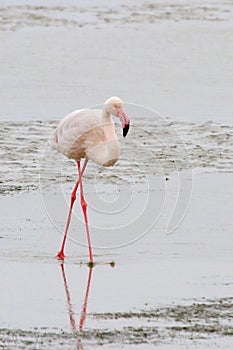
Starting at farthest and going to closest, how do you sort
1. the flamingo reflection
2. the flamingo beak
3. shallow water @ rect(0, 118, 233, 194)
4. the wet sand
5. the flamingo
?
shallow water @ rect(0, 118, 233, 194), the flamingo, the flamingo beak, the flamingo reflection, the wet sand

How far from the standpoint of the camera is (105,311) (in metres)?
8.89

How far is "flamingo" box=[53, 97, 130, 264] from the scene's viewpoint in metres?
11.2

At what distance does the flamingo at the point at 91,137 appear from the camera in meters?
11.2

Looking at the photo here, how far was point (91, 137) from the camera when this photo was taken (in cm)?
1181

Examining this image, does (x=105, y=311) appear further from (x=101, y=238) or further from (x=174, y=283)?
(x=101, y=238)

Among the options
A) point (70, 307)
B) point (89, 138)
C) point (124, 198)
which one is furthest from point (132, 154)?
point (70, 307)

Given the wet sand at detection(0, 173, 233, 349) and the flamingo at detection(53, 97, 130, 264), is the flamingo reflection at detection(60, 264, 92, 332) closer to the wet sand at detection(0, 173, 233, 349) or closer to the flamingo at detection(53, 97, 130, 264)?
the wet sand at detection(0, 173, 233, 349)

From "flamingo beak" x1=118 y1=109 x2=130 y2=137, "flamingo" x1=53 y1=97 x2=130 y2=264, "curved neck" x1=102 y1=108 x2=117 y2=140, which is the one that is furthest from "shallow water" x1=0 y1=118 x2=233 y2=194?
"flamingo beak" x1=118 y1=109 x2=130 y2=137

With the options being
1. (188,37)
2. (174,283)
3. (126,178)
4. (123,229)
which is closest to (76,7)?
(188,37)

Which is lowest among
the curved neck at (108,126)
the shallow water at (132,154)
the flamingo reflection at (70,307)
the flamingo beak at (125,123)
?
the flamingo reflection at (70,307)

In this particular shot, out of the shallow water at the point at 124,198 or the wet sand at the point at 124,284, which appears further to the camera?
the shallow water at the point at 124,198

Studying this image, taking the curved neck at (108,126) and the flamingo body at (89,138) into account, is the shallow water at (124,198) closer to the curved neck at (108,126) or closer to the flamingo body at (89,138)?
the flamingo body at (89,138)

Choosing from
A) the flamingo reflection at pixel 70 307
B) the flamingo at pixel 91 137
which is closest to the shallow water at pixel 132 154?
the flamingo at pixel 91 137

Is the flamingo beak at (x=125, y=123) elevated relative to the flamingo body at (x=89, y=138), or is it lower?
lower
